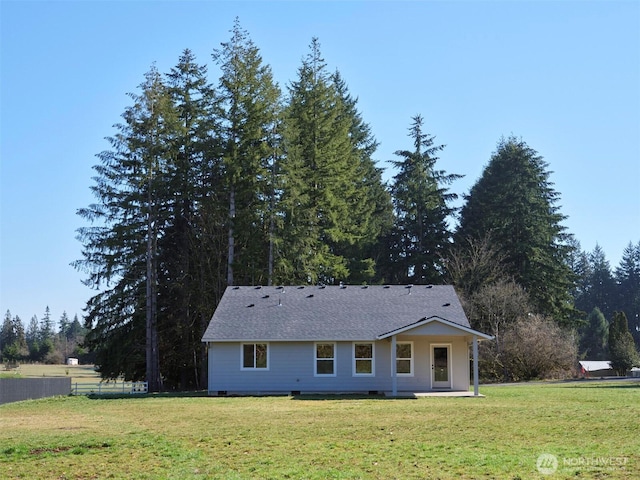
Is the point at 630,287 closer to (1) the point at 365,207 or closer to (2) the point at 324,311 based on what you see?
(1) the point at 365,207

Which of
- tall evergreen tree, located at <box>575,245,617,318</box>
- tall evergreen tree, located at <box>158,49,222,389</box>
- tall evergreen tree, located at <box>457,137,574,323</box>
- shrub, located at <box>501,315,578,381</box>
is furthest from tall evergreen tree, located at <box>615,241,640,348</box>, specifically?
tall evergreen tree, located at <box>158,49,222,389</box>

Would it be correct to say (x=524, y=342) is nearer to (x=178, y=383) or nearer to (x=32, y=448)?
(x=178, y=383)

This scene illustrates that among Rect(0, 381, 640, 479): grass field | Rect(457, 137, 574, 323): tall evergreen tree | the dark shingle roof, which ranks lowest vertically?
Rect(0, 381, 640, 479): grass field

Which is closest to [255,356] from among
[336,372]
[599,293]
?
[336,372]

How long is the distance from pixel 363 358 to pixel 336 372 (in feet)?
4.01

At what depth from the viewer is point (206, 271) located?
42.3 meters

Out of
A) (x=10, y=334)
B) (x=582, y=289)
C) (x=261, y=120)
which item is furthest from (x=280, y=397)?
(x=10, y=334)

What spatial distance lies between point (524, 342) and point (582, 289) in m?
56.8

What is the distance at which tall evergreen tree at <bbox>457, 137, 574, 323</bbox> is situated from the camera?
163 ft

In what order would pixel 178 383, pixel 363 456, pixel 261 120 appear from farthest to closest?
pixel 178 383 < pixel 261 120 < pixel 363 456

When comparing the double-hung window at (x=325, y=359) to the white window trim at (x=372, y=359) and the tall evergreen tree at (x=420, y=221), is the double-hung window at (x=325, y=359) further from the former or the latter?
the tall evergreen tree at (x=420, y=221)

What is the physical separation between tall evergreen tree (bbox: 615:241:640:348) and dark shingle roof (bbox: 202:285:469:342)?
60654 millimetres

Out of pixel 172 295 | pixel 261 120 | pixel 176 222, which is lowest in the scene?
pixel 172 295

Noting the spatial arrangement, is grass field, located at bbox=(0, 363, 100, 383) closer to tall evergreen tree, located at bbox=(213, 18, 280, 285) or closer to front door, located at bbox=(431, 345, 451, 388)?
tall evergreen tree, located at bbox=(213, 18, 280, 285)
